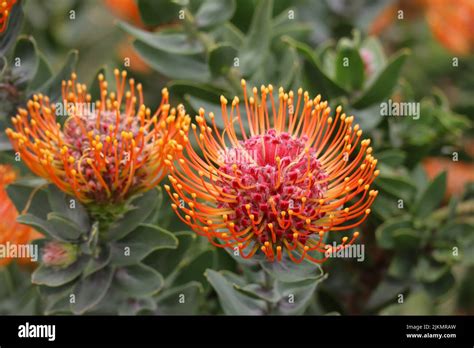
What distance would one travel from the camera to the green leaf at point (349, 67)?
139 centimetres

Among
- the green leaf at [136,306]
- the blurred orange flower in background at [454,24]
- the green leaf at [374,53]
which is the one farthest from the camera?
the blurred orange flower in background at [454,24]

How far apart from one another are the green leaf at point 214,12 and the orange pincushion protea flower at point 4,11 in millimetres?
339

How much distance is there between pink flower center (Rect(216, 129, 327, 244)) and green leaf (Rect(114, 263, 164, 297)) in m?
0.22

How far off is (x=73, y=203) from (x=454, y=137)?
79 centimetres

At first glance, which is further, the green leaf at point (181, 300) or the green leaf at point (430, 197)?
the green leaf at point (430, 197)

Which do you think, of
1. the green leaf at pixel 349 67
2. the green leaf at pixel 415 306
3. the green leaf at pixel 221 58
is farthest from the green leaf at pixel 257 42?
the green leaf at pixel 415 306

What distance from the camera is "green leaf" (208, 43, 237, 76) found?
134cm

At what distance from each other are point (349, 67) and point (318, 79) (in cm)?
6

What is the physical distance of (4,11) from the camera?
1.23 metres

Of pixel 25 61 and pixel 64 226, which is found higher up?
pixel 25 61

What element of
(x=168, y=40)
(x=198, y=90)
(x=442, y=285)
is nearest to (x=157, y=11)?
(x=168, y=40)

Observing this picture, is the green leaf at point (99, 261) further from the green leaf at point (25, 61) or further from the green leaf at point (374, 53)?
the green leaf at point (374, 53)

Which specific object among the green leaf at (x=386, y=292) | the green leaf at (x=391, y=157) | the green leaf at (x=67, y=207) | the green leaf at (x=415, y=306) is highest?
the green leaf at (x=391, y=157)

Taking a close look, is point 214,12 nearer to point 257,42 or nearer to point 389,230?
point 257,42
